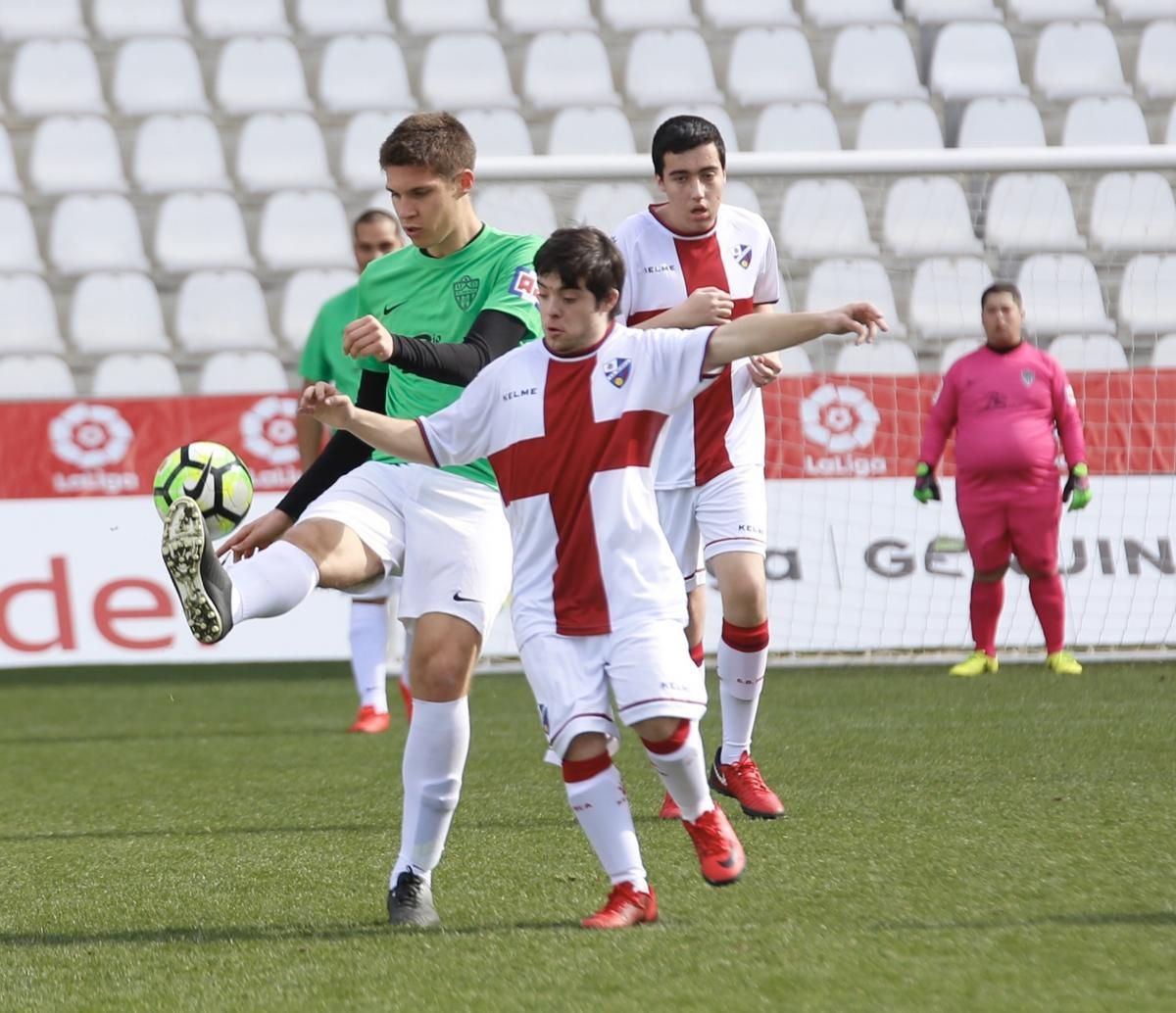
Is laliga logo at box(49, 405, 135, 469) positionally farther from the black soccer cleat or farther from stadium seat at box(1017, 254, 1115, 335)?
the black soccer cleat

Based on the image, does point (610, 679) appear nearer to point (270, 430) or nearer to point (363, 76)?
point (270, 430)

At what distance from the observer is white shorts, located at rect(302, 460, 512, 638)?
13.3 ft

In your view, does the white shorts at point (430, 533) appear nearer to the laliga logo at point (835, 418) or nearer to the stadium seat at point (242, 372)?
the laliga logo at point (835, 418)

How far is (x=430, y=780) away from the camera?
4.04 meters

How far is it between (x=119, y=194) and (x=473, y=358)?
32.3 feet

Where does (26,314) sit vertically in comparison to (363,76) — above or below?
below

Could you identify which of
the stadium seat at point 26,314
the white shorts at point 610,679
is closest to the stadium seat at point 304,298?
the stadium seat at point 26,314

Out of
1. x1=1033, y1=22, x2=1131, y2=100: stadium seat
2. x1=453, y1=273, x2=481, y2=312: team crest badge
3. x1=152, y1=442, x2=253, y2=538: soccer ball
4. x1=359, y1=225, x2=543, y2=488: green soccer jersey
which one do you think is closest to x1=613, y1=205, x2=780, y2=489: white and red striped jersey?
x1=359, y1=225, x2=543, y2=488: green soccer jersey

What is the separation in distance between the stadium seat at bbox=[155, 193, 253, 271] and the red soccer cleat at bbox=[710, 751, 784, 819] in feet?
27.0

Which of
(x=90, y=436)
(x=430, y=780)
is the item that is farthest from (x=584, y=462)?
(x=90, y=436)

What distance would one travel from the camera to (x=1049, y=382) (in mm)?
8867

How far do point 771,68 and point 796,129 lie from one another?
0.92 meters

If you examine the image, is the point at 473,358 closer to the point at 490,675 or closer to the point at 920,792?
the point at 920,792

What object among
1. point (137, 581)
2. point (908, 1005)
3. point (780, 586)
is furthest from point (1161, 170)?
point (908, 1005)
